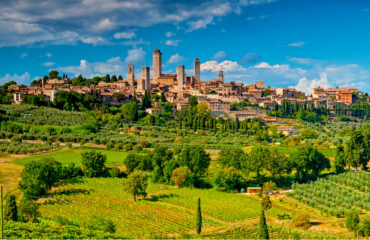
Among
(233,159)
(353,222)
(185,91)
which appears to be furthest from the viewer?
(185,91)

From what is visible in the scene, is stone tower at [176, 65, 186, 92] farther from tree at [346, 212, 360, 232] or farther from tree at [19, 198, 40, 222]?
tree at [346, 212, 360, 232]

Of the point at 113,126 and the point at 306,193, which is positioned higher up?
the point at 113,126

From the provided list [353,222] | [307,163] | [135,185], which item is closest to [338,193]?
[307,163]

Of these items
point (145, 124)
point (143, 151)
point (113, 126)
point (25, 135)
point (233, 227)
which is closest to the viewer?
point (233, 227)

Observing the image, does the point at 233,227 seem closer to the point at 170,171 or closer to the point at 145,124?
the point at 170,171

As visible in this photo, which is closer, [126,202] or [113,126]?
[126,202]

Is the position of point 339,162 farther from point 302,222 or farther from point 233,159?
point 302,222

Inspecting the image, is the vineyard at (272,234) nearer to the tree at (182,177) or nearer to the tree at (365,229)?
the tree at (365,229)

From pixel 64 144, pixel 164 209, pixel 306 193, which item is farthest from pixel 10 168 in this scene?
pixel 306 193
